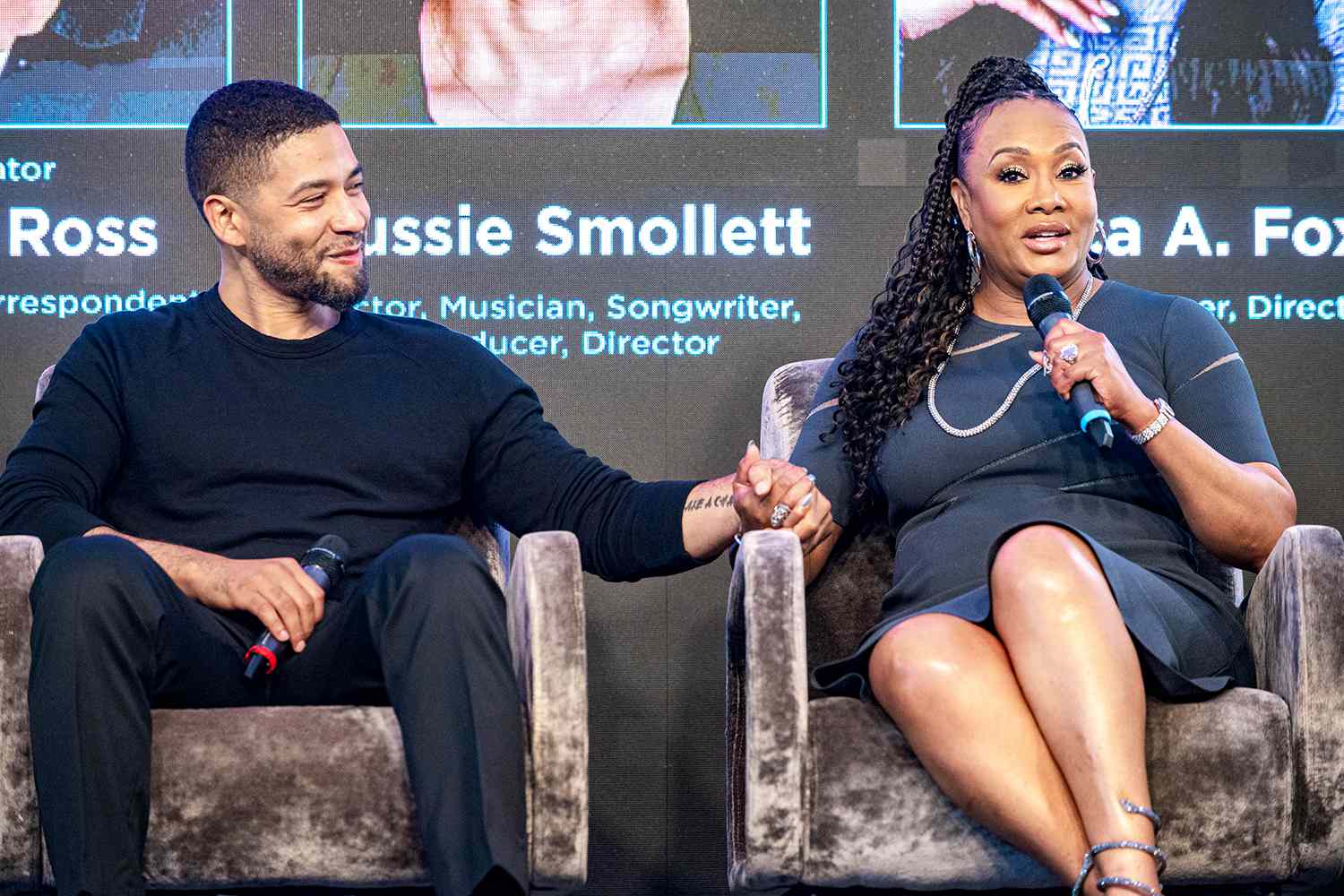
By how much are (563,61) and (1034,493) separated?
4.70 ft

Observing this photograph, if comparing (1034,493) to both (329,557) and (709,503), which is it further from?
(329,557)

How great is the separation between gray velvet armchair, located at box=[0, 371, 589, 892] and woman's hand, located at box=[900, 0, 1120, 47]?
1.69 meters

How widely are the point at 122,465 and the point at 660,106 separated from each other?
134 centimetres

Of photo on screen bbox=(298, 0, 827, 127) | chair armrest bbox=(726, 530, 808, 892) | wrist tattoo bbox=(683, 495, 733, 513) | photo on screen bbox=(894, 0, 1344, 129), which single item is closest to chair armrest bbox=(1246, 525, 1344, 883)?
chair armrest bbox=(726, 530, 808, 892)

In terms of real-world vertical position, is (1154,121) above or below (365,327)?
above

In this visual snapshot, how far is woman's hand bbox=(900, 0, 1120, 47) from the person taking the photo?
3258 mm

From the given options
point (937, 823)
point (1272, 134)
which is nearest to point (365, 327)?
point (937, 823)

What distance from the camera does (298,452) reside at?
2.47 metres

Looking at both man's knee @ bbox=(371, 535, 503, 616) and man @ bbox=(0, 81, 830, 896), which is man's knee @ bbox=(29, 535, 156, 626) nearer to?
man @ bbox=(0, 81, 830, 896)

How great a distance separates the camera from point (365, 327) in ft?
8.73

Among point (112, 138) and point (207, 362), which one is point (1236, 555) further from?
point (112, 138)

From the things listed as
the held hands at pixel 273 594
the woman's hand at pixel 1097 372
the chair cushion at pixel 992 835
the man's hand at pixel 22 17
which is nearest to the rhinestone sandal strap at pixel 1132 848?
the chair cushion at pixel 992 835

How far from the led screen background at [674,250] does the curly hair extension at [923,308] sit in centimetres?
60

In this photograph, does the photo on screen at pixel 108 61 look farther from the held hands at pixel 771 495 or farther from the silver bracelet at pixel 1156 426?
the silver bracelet at pixel 1156 426
